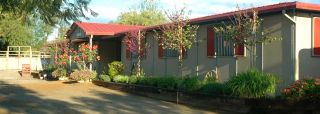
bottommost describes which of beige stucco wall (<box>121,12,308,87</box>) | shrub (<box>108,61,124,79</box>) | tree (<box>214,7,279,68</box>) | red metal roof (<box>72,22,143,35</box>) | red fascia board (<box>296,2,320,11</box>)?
shrub (<box>108,61,124,79</box>)

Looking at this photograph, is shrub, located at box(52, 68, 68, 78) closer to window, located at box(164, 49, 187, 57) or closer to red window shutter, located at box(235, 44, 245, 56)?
window, located at box(164, 49, 187, 57)

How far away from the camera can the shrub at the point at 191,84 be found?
16.9 m

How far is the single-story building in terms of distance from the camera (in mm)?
15133

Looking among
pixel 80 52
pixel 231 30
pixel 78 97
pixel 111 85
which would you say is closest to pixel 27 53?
pixel 80 52

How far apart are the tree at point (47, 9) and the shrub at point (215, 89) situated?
472cm

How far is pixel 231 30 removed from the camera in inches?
621

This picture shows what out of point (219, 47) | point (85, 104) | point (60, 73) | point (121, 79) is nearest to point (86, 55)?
point (60, 73)

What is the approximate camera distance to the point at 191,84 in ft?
56.3

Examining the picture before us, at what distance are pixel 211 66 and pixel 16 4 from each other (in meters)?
8.79

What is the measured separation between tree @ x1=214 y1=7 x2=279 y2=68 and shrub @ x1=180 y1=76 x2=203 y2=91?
1.98 meters

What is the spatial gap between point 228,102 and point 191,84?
2.71m

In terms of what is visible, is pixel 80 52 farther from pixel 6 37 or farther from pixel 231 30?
pixel 6 37

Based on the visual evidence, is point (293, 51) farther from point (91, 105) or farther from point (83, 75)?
point (83, 75)

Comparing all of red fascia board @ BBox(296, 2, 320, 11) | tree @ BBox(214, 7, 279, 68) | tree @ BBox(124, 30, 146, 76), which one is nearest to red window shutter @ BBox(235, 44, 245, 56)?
tree @ BBox(214, 7, 279, 68)
